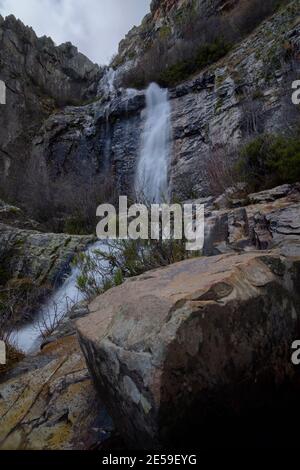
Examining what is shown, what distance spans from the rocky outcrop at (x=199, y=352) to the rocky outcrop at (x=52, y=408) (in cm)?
13

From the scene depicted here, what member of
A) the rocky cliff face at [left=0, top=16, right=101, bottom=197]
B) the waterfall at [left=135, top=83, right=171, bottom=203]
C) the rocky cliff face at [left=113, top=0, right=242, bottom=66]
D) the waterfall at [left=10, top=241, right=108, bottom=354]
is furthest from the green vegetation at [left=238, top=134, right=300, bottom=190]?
the rocky cliff face at [left=113, top=0, right=242, bottom=66]

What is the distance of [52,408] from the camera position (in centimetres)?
180

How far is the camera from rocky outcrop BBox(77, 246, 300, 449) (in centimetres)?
127

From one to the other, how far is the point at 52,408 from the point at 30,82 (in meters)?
20.9

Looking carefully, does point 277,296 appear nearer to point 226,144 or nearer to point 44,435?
point 44,435

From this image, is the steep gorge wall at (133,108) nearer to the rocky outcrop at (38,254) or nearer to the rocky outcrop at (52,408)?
the rocky outcrop at (38,254)

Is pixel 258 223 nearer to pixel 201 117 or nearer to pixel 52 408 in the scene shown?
pixel 52 408

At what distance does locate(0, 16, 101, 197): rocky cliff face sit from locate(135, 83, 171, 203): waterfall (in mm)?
6345

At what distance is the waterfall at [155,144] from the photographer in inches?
454

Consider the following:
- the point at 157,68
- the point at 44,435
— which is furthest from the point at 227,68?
the point at 44,435

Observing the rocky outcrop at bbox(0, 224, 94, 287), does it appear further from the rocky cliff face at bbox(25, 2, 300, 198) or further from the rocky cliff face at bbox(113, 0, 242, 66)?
the rocky cliff face at bbox(113, 0, 242, 66)

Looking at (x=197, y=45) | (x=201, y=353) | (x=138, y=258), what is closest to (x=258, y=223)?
(x=138, y=258)

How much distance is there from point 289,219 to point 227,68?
35.2ft

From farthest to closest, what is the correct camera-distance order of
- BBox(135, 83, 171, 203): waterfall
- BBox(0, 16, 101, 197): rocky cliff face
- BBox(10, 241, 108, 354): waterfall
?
BBox(0, 16, 101, 197): rocky cliff face
BBox(135, 83, 171, 203): waterfall
BBox(10, 241, 108, 354): waterfall
